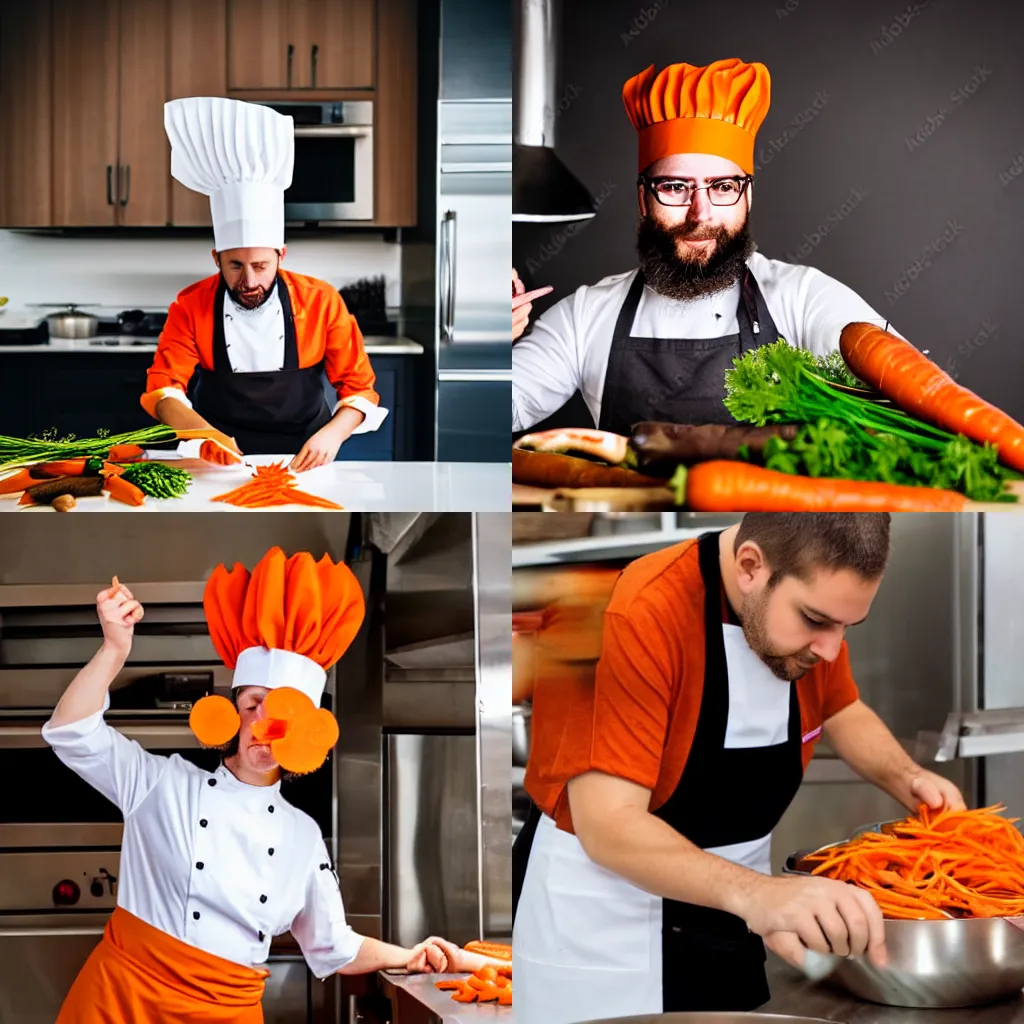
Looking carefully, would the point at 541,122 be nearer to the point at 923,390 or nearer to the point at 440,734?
the point at 923,390

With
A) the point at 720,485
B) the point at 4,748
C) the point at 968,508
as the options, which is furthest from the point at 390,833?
the point at 968,508

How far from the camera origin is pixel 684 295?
171 cm

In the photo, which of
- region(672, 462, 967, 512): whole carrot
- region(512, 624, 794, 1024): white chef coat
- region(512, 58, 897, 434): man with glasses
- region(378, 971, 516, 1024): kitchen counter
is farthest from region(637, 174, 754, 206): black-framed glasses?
region(378, 971, 516, 1024): kitchen counter

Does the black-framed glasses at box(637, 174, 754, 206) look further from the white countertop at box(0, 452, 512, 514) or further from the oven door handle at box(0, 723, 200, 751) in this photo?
the oven door handle at box(0, 723, 200, 751)

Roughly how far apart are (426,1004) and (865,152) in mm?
1349

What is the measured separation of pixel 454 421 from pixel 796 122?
64 cm

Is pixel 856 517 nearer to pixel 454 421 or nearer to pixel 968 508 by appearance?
pixel 968 508

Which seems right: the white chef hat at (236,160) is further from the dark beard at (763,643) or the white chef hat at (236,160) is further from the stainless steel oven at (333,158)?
the dark beard at (763,643)

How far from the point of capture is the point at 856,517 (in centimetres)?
168

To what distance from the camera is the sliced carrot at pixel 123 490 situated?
66.9 inches

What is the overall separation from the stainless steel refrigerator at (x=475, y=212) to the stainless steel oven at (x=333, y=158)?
4.2 inches

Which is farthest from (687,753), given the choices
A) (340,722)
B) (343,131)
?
(343,131)

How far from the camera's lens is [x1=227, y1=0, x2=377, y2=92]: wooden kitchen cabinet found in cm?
171

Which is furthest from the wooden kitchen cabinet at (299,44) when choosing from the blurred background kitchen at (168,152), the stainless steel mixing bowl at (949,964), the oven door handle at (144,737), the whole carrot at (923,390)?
the stainless steel mixing bowl at (949,964)
